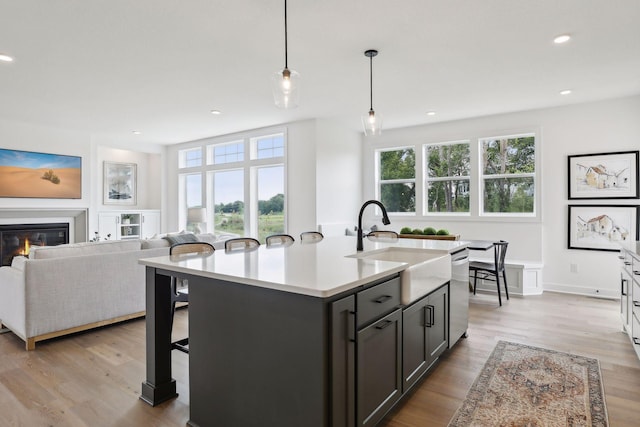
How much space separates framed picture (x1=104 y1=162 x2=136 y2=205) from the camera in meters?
8.14

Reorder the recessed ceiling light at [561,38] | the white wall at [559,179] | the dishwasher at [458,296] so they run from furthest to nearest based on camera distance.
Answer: the white wall at [559,179] → the recessed ceiling light at [561,38] → the dishwasher at [458,296]

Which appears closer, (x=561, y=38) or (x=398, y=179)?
(x=561, y=38)

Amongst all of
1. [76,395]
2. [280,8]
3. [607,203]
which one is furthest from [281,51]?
[607,203]

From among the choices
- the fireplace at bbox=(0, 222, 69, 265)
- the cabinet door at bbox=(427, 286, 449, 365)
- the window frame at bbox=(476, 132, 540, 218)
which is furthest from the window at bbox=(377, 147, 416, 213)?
the fireplace at bbox=(0, 222, 69, 265)

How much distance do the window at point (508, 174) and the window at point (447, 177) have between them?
0.28 m

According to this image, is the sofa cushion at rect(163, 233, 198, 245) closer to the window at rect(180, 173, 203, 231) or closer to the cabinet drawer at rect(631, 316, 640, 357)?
the window at rect(180, 173, 203, 231)

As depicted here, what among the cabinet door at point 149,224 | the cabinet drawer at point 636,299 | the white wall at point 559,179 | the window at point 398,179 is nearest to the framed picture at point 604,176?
the white wall at point 559,179

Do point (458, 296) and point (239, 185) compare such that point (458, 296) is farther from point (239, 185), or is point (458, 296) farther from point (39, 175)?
point (39, 175)

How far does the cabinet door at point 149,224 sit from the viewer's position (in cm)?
816

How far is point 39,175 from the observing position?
638 cm

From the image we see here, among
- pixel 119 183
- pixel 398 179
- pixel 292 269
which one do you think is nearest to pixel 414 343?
pixel 292 269

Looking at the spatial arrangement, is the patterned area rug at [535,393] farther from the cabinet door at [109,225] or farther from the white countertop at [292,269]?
the cabinet door at [109,225]

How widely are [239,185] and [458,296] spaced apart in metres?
5.22

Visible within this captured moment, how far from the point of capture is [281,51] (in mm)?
3424
